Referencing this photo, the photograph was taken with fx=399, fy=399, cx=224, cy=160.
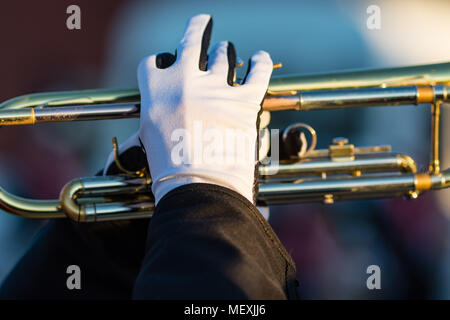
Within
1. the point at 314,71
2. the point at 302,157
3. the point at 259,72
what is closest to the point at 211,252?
the point at 259,72

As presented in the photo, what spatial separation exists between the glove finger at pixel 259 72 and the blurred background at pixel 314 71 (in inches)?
Answer: 28.7

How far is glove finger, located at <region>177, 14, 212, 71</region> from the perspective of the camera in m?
0.71

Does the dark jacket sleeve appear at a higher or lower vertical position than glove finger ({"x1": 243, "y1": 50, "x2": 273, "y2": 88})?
Answer: lower

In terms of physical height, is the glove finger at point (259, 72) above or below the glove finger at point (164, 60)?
below

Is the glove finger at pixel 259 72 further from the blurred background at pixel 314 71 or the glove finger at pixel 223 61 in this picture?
the blurred background at pixel 314 71

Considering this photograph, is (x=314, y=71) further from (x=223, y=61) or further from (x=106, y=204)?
(x=106, y=204)

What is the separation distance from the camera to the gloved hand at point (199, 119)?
0.67 metres

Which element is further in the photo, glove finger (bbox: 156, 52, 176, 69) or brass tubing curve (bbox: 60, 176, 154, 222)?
brass tubing curve (bbox: 60, 176, 154, 222)

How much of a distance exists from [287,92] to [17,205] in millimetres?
661

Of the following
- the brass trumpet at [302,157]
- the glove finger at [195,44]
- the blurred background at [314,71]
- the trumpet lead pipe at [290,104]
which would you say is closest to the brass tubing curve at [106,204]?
the brass trumpet at [302,157]

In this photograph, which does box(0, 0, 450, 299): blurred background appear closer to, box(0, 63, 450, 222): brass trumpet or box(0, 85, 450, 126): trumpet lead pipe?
box(0, 63, 450, 222): brass trumpet

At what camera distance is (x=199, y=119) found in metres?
0.68

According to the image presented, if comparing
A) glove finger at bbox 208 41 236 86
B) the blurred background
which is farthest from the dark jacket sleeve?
the blurred background

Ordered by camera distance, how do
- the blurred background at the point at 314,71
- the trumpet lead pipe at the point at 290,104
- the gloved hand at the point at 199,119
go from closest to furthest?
the gloved hand at the point at 199,119
the trumpet lead pipe at the point at 290,104
the blurred background at the point at 314,71
